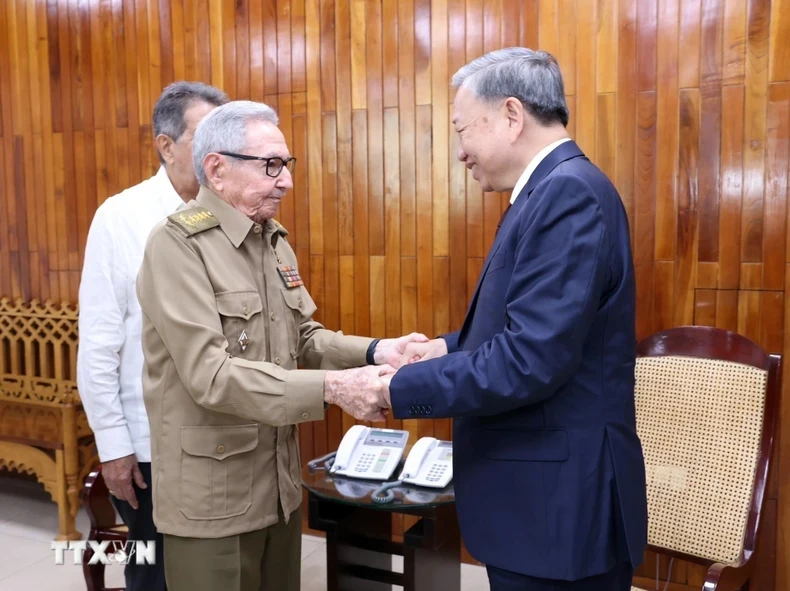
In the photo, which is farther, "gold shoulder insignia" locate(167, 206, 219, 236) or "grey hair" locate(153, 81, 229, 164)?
"grey hair" locate(153, 81, 229, 164)

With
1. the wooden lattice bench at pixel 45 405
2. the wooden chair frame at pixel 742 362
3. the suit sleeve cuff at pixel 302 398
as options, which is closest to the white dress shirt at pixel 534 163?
the suit sleeve cuff at pixel 302 398

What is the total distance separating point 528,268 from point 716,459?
1388mm

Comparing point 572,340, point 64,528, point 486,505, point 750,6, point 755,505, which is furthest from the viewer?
point 64,528

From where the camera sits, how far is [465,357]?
1.56 metres

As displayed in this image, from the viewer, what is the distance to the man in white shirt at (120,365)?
7.35 feet

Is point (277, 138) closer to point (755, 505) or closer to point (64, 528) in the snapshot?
point (755, 505)

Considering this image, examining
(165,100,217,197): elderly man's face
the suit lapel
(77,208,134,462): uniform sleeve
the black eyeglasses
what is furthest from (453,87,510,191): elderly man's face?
(77,208,134,462): uniform sleeve

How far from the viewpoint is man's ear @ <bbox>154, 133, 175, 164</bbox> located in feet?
8.01

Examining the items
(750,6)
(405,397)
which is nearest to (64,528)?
(405,397)

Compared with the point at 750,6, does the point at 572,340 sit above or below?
below

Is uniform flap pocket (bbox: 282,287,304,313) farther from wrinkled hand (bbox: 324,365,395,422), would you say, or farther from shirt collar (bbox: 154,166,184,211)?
shirt collar (bbox: 154,166,184,211)

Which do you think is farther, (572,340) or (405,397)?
(405,397)

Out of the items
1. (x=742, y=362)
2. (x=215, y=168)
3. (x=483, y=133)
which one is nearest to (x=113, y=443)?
(x=215, y=168)

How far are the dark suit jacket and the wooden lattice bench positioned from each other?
2833 mm
